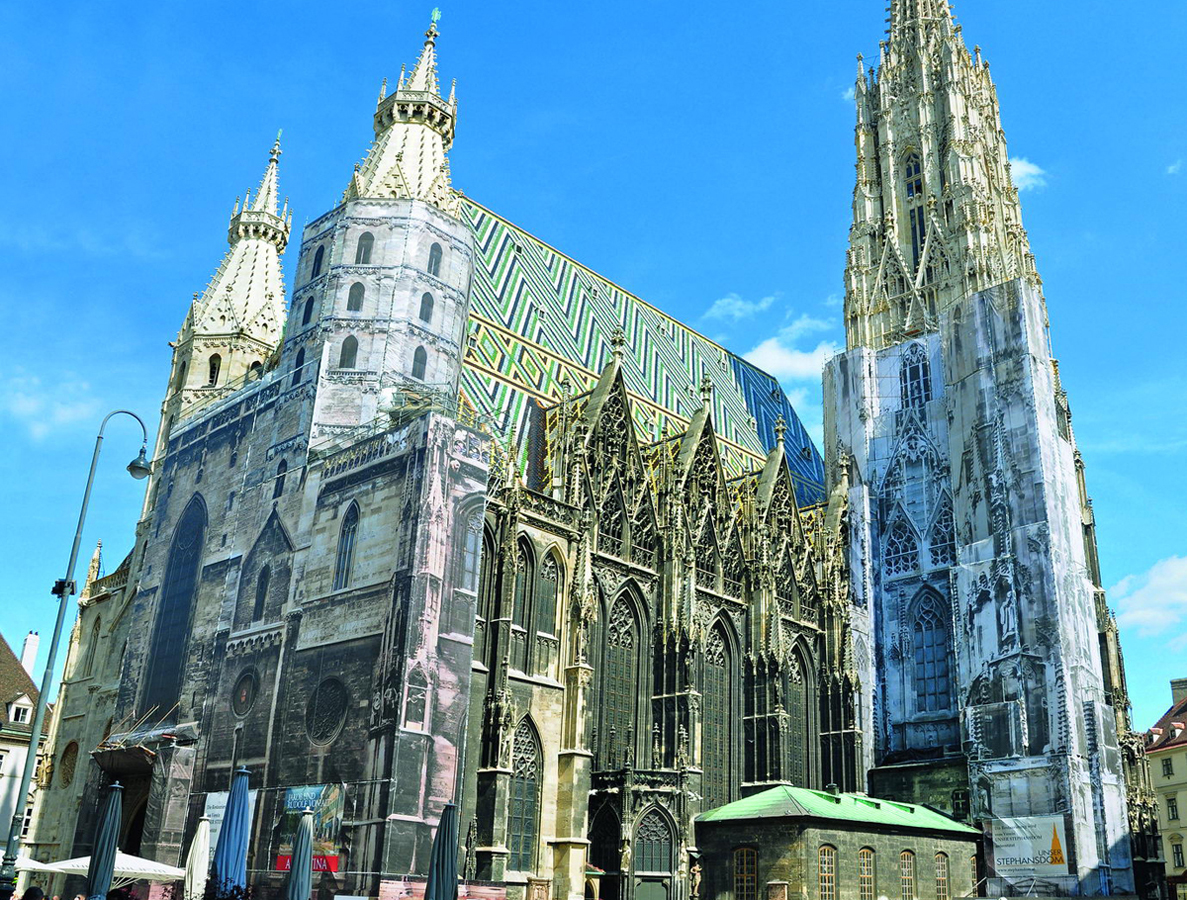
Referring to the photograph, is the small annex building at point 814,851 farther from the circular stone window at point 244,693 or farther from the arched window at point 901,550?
the circular stone window at point 244,693

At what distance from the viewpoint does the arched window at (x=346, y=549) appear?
32062 millimetres

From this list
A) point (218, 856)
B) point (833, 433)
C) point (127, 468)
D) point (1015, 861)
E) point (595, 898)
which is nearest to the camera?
point (127, 468)

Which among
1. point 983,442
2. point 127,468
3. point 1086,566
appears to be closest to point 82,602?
point 127,468

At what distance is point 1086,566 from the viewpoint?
159 feet

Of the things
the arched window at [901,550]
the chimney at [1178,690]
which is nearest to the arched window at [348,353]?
the arched window at [901,550]

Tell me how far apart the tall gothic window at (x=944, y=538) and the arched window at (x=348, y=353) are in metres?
27.6

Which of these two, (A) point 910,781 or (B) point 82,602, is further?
(B) point 82,602

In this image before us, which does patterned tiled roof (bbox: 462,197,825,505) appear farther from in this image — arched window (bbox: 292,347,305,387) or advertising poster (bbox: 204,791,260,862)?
advertising poster (bbox: 204,791,260,862)

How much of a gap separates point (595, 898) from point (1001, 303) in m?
31.9

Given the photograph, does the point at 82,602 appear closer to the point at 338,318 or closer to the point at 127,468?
the point at 338,318

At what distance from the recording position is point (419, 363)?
37.3 m

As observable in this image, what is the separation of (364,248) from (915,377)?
28.0 meters

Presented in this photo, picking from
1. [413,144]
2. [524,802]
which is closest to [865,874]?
[524,802]

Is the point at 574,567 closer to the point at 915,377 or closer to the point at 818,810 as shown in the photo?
the point at 818,810
